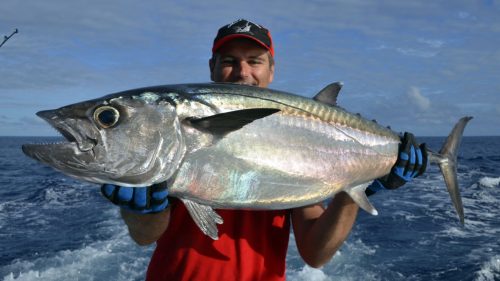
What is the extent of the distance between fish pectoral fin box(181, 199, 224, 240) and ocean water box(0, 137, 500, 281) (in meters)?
6.32

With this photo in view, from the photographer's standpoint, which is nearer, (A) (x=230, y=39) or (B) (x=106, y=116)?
(B) (x=106, y=116)

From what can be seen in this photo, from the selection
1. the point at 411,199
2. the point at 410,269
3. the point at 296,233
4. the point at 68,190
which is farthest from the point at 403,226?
the point at 68,190

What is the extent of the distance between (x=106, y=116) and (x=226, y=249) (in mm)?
1326

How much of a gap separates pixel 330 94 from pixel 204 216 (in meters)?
1.33

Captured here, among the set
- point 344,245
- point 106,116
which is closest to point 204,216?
point 106,116

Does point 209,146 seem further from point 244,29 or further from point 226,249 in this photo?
point 244,29

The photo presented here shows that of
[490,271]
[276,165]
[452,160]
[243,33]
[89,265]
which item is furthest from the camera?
[89,265]

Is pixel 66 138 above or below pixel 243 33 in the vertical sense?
below

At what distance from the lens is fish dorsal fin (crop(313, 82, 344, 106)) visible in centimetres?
320

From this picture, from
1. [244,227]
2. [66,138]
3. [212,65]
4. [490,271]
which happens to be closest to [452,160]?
[244,227]

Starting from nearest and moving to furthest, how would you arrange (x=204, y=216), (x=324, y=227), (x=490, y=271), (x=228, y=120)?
(x=228, y=120) → (x=204, y=216) → (x=324, y=227) → (x=490, y=271)

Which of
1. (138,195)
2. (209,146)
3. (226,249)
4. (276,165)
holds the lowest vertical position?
(226,249)

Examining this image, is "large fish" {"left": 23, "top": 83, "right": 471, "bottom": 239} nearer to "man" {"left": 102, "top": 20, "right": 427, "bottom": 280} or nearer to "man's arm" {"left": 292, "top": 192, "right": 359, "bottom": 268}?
"man's arm" {"left": 292, "top": 192, "right": 359, "bottom": 268}

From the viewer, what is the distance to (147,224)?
119 inches
